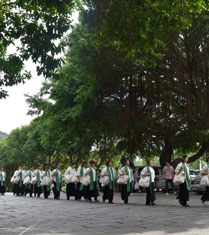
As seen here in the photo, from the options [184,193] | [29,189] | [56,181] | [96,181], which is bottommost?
[184,193]

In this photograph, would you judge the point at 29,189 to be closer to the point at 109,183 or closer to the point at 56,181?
the point at 56,181

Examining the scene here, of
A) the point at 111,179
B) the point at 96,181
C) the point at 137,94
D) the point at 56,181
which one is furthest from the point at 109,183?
the point at 137,94

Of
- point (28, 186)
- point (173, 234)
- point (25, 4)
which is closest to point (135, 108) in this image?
point (28, 186)

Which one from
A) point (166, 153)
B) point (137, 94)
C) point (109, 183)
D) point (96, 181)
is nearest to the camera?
point (109, 183)

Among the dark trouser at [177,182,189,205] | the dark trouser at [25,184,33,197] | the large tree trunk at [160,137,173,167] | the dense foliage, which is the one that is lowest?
the dark trouser at [177,182,189,205]

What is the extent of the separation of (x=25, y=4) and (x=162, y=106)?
37.3ft

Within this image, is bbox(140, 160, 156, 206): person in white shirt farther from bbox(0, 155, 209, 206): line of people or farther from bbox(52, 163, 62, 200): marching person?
bbox(52, 163, 62, 200): marching person

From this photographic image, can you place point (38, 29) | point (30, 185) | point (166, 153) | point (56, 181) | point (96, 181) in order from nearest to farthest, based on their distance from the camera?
1. point (38, 29)
2. point (96, 181)
3. point (56, 181)
4. point (30, 185)
5. point (166, 153)

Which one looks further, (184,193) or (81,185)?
(81,185)

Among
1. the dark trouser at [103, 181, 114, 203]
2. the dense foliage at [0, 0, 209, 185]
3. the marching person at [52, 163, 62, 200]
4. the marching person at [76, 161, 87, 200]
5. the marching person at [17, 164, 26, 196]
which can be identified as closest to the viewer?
the dark trouser at [103, 181, 114, 203]

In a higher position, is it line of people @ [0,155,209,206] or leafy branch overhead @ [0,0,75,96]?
leafy branch overhead @ [0,0,75,96]

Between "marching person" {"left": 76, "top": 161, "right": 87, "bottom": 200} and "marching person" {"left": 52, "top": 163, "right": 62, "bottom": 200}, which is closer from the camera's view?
"marching person" {"left": 76, "top": 161, "right": 87, "bottom": 200}

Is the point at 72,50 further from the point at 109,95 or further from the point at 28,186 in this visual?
the point at 28,186

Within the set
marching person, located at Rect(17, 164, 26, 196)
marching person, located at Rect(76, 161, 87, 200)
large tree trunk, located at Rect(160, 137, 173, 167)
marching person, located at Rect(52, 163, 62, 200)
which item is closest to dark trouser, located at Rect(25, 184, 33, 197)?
marching person, located at Rect(17, 164, 26, 196)
